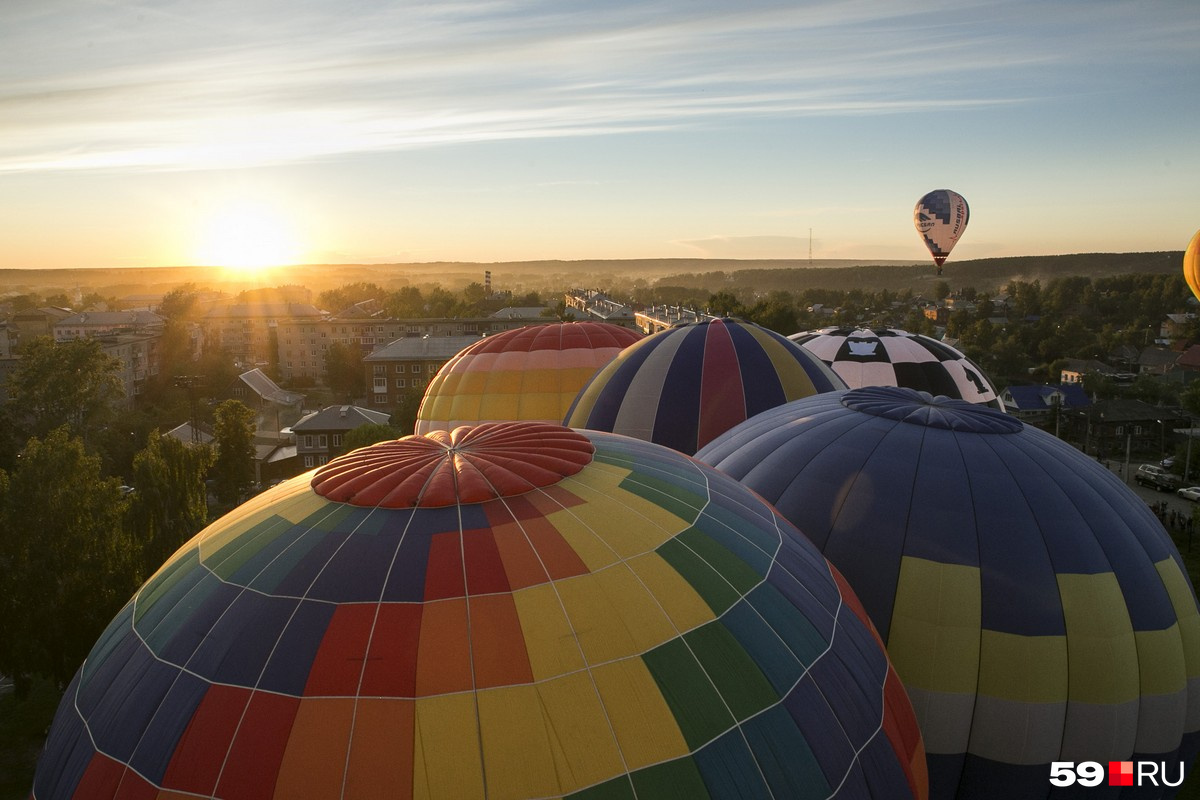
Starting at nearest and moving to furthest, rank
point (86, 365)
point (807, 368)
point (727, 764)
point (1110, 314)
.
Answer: point (727, 764) → point (807, 368) → point (86, 365) → point (1110, 314)

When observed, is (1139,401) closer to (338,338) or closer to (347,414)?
(347,414)

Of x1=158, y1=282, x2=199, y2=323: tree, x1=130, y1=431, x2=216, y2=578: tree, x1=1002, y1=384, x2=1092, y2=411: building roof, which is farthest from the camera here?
x1=158, y1=282, x2=199, y2=323: tree

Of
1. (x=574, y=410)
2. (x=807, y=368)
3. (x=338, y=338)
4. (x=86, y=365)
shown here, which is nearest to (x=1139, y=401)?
(x=807, y=368)

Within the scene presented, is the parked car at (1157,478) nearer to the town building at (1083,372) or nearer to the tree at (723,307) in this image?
the town building at (1083,372)

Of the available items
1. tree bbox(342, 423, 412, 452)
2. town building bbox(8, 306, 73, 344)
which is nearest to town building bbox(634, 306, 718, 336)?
tree bbox(342, 423, 412, 452)

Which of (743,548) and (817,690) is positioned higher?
(743,548)

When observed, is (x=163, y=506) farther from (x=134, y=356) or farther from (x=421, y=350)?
(x=134, y=356)

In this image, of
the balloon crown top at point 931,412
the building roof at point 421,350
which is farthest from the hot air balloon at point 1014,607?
the building roof at point 421,350

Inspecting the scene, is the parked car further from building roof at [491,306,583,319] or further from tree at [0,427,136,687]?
building roof at [491,306,583,319]
